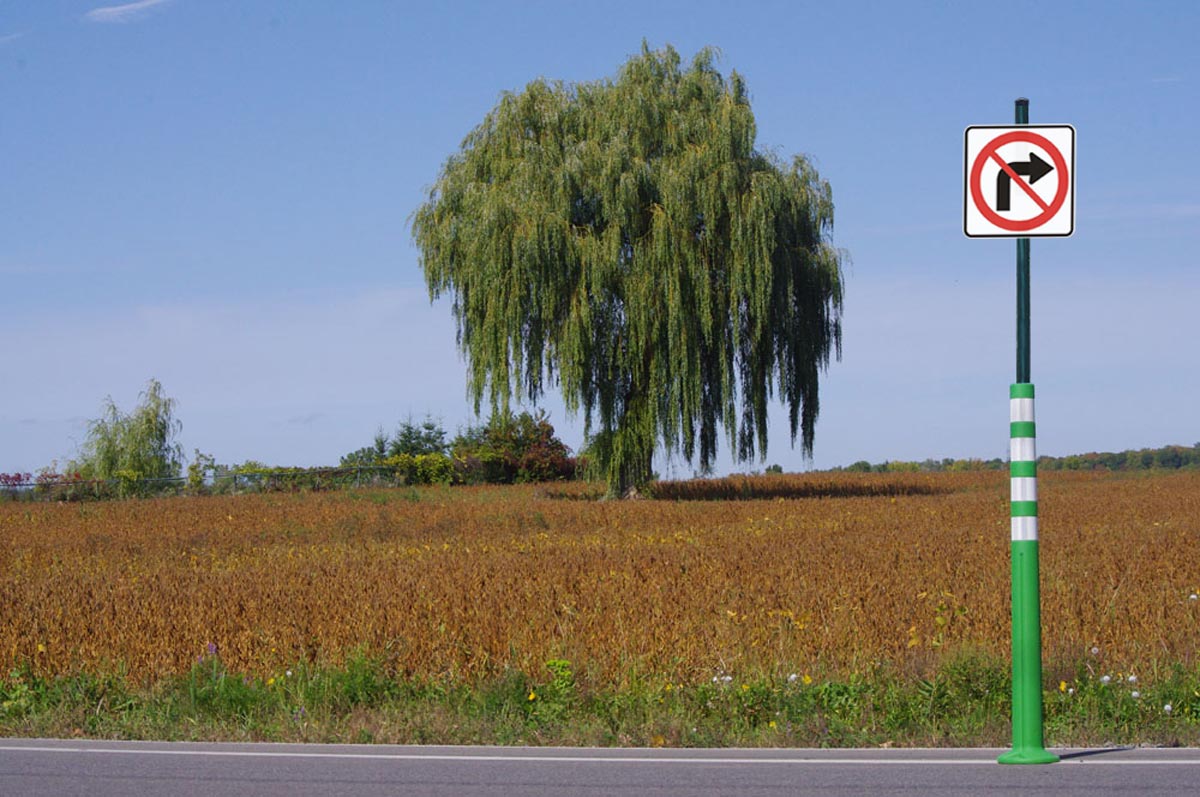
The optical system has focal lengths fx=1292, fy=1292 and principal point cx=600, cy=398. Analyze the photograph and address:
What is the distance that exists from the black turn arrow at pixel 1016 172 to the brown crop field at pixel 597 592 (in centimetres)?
355

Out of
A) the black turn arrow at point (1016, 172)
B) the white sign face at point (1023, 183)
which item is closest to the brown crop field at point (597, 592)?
the white sign face at point (1023, 183)

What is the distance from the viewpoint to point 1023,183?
7660mm

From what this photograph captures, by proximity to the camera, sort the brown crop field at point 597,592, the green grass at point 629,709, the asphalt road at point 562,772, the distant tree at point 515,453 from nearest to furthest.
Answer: the asphalt road at point 562,772
the green grass at point 629,709
the brown crop field at point 597,592
the distant tree at point 515,453

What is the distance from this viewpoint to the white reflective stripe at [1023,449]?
7.53m

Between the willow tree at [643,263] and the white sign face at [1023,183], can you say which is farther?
the willow tree at [643,263]

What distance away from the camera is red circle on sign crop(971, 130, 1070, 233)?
25.1 feet

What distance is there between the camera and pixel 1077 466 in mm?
62281

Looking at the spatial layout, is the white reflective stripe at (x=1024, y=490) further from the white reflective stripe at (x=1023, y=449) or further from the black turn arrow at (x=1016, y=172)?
the black turn arrow at (x=1016, y=172)

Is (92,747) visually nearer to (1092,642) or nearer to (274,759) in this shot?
(274,759)

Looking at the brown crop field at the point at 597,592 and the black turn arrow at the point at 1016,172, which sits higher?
the black turn arrow at the point at 1016,172

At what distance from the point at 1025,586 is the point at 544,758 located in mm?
3005

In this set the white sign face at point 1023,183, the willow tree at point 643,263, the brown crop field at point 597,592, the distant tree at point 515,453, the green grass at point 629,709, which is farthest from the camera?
the distant tree at point 515,453

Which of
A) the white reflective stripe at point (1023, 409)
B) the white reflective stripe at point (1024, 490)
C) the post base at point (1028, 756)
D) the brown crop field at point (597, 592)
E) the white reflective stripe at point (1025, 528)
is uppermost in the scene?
the white reflective stripe at point (1023, 409)

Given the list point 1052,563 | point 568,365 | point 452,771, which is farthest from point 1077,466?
point 452,771
